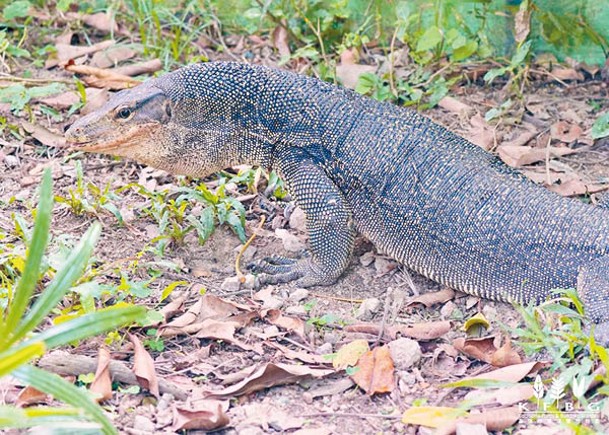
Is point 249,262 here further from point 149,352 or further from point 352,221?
point 149,352

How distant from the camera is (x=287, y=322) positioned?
5184 mm

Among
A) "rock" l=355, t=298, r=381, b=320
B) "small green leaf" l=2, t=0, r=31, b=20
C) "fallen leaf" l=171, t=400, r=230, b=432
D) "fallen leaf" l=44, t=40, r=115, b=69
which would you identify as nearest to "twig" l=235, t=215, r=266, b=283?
"rock" l=355, t=298, r=381, b=320

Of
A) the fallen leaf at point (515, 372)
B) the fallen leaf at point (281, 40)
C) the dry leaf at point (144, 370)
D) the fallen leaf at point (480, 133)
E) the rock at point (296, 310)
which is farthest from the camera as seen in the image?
the fallen leaf at point (281, 40)

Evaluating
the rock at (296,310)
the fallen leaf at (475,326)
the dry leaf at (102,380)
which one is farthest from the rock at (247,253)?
the dry leaf at (102,380)

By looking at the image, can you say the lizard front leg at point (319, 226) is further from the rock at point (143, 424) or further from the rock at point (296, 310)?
the rock at point (143, 424)

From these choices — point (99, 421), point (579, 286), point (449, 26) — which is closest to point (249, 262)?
point (579, 286)

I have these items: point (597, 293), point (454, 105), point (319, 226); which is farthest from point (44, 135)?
point (597, 293)

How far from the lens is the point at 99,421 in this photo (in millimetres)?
3420

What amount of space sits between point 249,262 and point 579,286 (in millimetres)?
2086

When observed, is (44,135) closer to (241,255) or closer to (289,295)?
(241,255)

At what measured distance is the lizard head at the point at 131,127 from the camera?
18.8 ft

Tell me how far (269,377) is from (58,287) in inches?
50.1

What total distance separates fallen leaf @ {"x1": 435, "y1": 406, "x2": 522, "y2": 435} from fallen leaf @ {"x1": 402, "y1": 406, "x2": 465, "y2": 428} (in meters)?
0.03

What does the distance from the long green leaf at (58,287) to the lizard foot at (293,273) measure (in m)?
1.95
